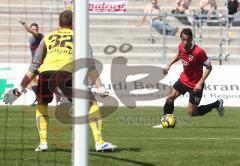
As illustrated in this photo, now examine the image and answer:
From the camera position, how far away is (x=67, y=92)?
39.2 feet

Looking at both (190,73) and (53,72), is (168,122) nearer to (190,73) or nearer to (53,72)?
(190,73)

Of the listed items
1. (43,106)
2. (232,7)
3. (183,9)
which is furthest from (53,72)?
(232,7)

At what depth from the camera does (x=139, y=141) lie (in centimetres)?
1348

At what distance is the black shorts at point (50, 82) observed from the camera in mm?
11680

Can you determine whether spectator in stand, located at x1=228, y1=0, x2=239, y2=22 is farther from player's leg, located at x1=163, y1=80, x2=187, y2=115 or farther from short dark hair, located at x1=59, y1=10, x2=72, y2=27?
short dark hair, located at x1=59, y1=10, x2=72, y2=27

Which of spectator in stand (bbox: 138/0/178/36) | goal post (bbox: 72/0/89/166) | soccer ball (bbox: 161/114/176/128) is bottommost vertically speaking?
soccer ball (bbox: 161/114/176/128)

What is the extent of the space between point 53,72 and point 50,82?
166 mm

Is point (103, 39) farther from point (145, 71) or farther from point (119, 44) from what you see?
point (145, 71)

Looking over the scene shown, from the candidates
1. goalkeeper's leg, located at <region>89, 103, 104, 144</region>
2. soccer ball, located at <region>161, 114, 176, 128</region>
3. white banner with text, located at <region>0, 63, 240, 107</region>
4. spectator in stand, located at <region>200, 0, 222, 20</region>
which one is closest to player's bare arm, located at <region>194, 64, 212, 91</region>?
soccer ball, located at <region>161, 114, 176, 128</region>

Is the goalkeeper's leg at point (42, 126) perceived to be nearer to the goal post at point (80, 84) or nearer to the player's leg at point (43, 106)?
the player's leg at point (43, 106)

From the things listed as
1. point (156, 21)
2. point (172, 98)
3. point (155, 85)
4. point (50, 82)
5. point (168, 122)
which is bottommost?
point (155, 85)

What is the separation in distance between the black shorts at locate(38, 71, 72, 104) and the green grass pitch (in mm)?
794

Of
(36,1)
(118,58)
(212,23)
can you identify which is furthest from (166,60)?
(36,1)

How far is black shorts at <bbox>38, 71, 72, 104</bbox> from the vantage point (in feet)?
38.3
